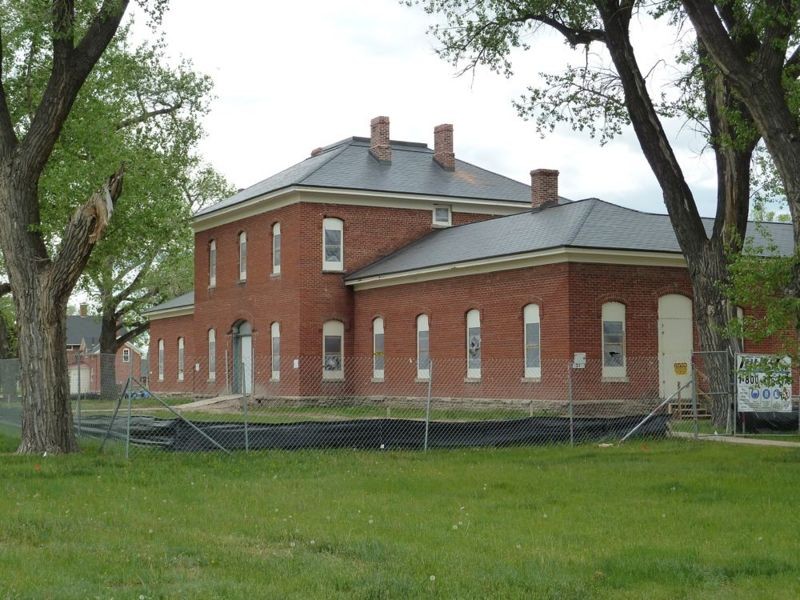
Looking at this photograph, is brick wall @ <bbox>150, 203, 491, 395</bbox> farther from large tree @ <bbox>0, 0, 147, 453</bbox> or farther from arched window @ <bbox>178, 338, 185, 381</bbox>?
large tree @ <bbox>0, 0, 147, 453</bbox>

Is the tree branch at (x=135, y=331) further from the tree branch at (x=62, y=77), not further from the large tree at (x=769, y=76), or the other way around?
the large tree at (x=769, y=76)

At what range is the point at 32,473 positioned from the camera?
16453 millimetres

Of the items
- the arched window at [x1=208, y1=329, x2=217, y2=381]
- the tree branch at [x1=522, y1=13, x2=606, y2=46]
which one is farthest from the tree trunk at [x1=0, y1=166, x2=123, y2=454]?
the arched window at [x1=208, y1=329, x2=217, y2=381]

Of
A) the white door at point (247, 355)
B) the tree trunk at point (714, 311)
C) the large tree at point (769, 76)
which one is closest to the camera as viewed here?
the large tree at point (769, 76)

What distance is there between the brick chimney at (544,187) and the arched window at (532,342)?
19.9ft

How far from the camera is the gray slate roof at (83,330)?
101 metres

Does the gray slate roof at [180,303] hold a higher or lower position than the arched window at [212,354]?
higher

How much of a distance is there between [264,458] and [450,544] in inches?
333

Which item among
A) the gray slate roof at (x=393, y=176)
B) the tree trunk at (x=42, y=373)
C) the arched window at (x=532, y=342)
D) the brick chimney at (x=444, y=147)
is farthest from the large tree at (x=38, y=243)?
the brick chimney at (x=444, y=147)

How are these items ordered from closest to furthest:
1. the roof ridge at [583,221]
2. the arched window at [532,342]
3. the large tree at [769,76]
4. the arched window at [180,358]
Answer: the large tree at [769,76]
the roof ridge at [583,221]
the arched window at [532,342]
the arched window at [180,358]

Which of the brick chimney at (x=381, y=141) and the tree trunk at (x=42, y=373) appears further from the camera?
the brick chimney at (x=381, y=141)

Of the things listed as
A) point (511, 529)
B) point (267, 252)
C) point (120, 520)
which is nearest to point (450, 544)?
point (511, 529)

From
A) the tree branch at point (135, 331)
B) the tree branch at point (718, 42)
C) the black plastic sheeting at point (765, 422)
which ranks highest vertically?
the tree branch at point (718, 42)

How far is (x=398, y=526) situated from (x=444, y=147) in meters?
34.9
